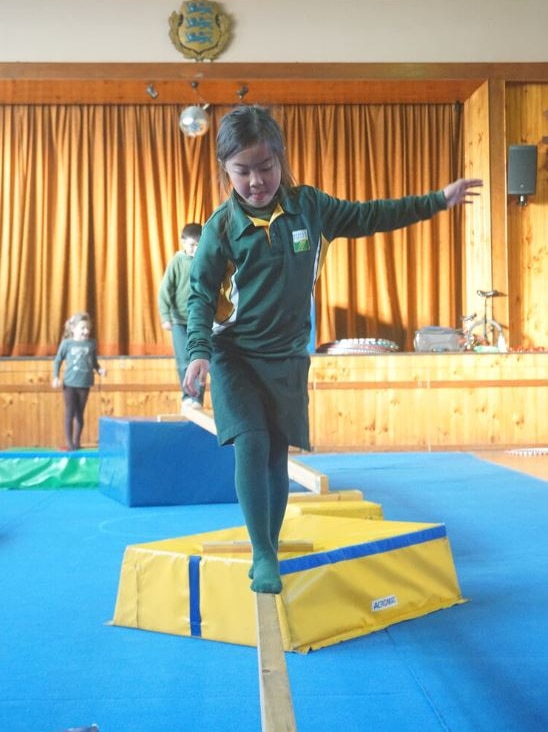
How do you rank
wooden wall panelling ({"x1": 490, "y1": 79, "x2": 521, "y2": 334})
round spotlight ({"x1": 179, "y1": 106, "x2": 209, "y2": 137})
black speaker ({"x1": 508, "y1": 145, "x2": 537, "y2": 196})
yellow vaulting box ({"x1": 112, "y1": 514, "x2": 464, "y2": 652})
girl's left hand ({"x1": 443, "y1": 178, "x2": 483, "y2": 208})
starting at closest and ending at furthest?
1. girl's left hand ({"x1": 443, "y1": 178, "x2": 483, "y2": 208})
2. yellow vaulting box ({"x1": 112, "y1": 514, "x2": 464, "y2": 652})
3. round spotlight ({"x1": 179, "y1": 106, "x2": 209, "y2": 137})
4. black speaker ({"x1": 508, "y1": 145, "x2": 537, "y2": 196})
5. wooden wall panelling ({"x1": 490, "y1": 79, "x2": 521, "y2": 334})

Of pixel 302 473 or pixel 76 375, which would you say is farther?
pixel 76 375

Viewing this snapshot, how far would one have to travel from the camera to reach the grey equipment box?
8.48 metres

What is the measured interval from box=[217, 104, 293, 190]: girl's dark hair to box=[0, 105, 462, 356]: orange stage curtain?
7.21m

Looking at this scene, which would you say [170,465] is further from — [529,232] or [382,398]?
[529,232]

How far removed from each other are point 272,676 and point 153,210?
820cm

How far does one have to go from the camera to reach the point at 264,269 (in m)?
2.16

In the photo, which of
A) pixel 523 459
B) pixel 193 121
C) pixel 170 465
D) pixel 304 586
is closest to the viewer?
pixel 304 586

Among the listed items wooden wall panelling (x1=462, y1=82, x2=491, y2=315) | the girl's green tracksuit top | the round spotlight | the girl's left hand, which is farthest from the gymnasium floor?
wooden wall panelling (x1=462, y1=82, x2=491, y2=315)

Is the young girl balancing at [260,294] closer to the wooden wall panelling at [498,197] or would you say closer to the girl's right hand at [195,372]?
the girl's right hand at [195,372]

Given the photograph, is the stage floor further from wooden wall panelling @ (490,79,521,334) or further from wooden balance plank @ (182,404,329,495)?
wooden balance plank @ (182,404,329,495)

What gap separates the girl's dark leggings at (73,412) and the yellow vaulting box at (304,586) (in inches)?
185

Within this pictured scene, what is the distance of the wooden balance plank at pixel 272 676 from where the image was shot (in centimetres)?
137

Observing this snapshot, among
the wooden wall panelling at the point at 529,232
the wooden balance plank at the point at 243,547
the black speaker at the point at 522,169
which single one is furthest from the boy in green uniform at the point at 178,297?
the wooden wall panelling at the point at 529,232

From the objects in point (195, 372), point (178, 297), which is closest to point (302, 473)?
point (178, 297)
